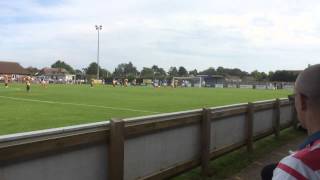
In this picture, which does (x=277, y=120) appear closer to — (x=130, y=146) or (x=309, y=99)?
(x=130, y=146)

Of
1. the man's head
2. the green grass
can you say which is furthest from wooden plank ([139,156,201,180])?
the man's head

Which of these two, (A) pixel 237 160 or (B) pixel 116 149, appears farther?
(A) pixel 237 160

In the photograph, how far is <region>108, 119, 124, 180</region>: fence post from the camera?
5.77 meters

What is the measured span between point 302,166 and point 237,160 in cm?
864

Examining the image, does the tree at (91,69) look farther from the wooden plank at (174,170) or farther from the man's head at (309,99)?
the man's head at (309,99)

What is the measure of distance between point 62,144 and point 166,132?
8.46ft

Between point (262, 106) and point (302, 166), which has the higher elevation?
point (302, 166)

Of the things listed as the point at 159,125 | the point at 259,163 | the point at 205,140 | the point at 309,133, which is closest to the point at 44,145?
the point at 159,125

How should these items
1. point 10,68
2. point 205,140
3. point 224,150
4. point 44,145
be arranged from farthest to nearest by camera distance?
point 10,68 → point 224,150 → point 205,140 → point 44,145

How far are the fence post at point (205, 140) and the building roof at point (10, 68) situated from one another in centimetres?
15147

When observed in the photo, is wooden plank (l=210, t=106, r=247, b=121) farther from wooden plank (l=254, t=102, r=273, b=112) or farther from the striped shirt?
the striped shirt

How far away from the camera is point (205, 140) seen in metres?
8.59

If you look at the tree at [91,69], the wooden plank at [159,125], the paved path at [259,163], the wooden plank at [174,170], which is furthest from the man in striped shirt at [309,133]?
the tree at [91,69]

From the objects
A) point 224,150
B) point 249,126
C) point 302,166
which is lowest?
point 224,150
